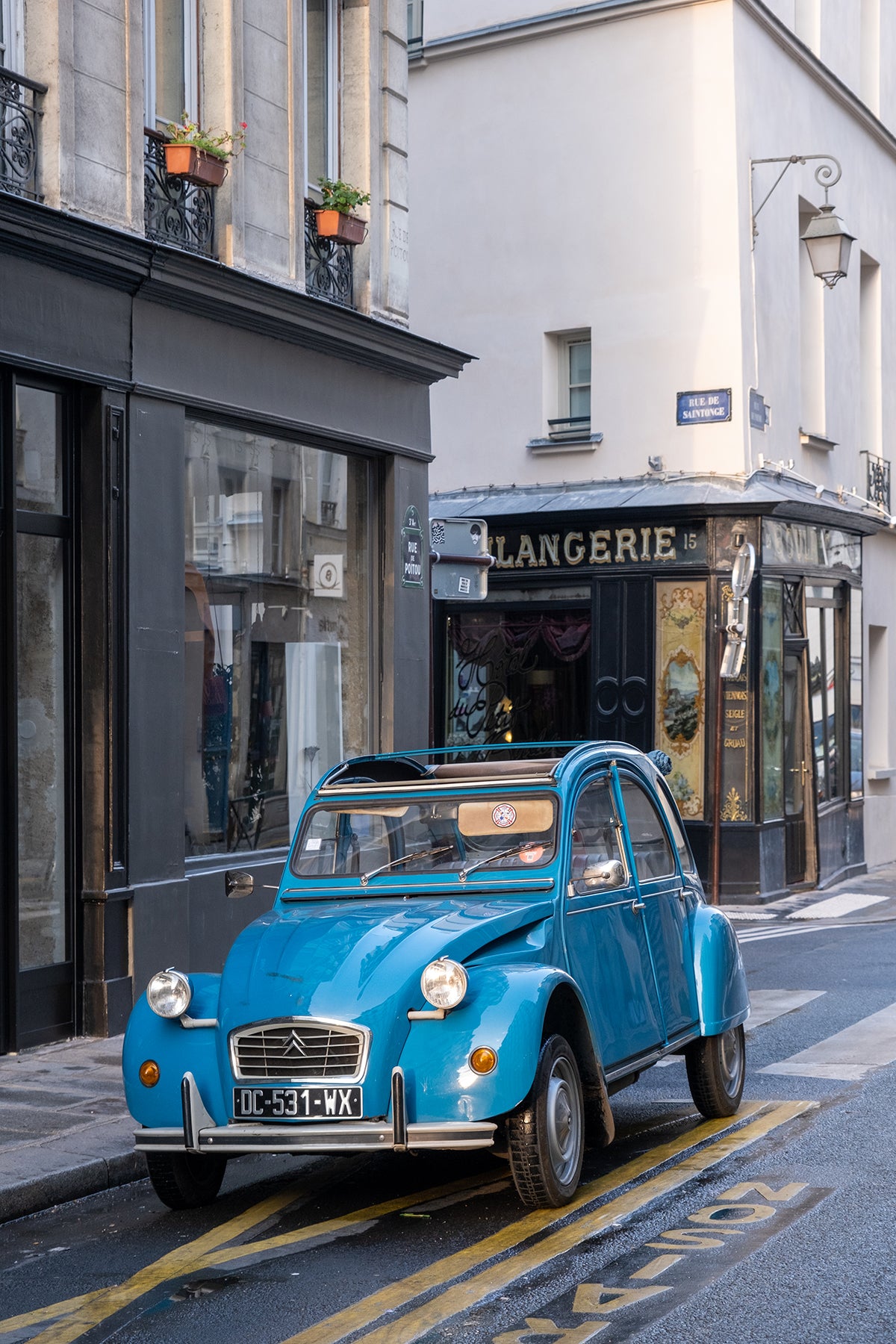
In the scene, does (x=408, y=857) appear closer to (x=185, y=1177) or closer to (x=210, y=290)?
(x=185, y=1177)

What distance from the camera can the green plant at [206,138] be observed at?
11430 millimetres

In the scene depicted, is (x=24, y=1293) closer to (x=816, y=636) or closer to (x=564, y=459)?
(x=564, y=459)

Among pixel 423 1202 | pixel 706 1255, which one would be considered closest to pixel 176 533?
pixel 423 1202

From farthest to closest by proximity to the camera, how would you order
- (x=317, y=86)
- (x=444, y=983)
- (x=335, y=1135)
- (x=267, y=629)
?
1. (x=317, y=86)
2. (x=267, y=629)
3. (x=444, y=983)
4. (x=335, y=1135)

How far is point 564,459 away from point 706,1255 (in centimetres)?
1526

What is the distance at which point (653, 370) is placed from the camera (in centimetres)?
1950

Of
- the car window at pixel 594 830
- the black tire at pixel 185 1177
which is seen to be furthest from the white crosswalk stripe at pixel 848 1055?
the black tire at pixel 185 1177

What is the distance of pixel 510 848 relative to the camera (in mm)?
7137

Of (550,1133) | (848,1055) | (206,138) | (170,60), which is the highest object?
(170,60)

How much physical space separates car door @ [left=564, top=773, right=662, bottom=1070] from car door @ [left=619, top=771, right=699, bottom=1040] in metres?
0.12

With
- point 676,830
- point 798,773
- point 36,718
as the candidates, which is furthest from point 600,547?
point 676,830

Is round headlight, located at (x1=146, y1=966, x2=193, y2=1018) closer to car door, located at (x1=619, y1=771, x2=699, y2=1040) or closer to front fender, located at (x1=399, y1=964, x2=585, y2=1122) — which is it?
front fender, located at (x1=399, y1=964, x2=585, y2=1122)

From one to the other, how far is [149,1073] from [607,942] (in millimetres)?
1937

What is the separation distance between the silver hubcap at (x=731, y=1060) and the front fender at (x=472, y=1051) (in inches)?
86.1
